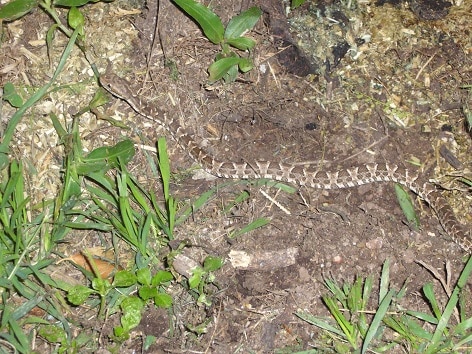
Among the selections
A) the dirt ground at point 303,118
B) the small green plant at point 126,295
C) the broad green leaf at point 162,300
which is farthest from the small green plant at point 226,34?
the broad green leaf at point 162,300

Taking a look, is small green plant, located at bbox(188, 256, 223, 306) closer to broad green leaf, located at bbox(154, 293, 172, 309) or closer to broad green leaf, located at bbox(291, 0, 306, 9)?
broad green leaf, located at bbox(154, 293, 172, 309)

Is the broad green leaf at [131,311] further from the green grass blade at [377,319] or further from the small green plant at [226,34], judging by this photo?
the small green plant at [226,34]

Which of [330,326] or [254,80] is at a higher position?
[254,80]

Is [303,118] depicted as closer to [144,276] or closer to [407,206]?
[407,206]

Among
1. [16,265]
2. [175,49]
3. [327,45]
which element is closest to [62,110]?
[175,49]

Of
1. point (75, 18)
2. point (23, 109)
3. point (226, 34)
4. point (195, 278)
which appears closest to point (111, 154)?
point (23, 109)

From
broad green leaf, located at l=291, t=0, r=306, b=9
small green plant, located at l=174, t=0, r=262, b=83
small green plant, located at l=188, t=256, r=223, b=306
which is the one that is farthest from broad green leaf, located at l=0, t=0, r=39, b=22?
small green plant, located at l=188, t=256, r=223, b=306

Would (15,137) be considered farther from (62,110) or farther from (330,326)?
(330,326)
